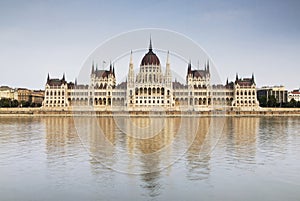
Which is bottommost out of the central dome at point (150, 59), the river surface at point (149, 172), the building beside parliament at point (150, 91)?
the river surface at point (149, 172)

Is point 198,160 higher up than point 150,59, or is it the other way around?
point 150,59

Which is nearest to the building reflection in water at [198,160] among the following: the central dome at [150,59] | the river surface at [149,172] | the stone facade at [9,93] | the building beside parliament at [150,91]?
the river surface at [149,172]

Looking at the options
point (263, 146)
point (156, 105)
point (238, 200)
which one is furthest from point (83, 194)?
point (156, 105)

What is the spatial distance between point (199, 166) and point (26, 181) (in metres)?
5.63

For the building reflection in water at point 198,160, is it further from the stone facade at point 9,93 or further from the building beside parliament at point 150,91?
the stone facade at point 9,93

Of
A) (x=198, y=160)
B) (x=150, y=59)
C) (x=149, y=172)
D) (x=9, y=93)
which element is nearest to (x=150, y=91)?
(x=150, y=59)

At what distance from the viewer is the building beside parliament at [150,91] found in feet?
288

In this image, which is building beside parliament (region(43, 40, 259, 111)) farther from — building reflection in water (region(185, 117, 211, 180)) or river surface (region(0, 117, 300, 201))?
river surface (region(0, 117, 300, 201))

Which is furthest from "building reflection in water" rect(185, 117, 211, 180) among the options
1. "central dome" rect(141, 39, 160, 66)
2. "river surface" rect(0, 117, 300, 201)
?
"central dome" rect(141, 39, 160, 66)

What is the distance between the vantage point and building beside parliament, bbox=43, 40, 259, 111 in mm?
87812

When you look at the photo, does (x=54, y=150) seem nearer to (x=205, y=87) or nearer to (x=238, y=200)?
(x=238, y=200)

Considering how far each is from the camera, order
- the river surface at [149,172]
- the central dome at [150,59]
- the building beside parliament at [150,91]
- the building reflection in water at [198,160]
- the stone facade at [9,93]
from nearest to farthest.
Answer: the river surface at [149,172] < the building reflection in water at [198,160] < the building beside parliament at [150,91] < the central dome at [150,59] < the stone facade at [9,93]

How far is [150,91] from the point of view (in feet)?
295

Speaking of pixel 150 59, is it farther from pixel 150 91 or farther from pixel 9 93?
pixel 9 93
